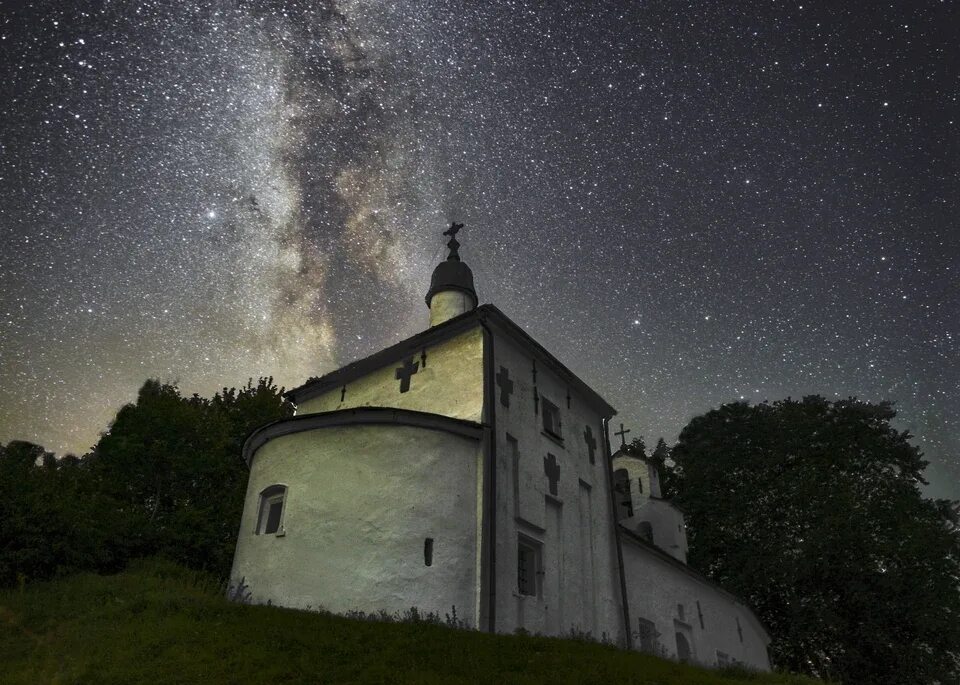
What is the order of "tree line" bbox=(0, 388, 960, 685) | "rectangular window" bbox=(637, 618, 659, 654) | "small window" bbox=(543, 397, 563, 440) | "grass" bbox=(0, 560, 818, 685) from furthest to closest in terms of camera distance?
"tree line" bbox=(0, 388, 960, 685)
"rectangular window" bbox=(637, 618, 659, 654)
"small window" bbox=(543, 397, 563, 440)
"grass" bbox=(0, 560, 818, 685)

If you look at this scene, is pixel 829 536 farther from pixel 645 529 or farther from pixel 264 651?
pixel 264 651

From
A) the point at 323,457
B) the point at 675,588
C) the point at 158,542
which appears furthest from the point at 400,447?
the point at 675,588

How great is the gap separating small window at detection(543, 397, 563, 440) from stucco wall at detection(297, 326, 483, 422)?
10.1ft

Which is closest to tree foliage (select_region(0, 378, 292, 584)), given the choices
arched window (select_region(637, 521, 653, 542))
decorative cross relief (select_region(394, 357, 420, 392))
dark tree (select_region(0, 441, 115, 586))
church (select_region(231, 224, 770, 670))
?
dark tree (select_region(0, 441, 115, 586))

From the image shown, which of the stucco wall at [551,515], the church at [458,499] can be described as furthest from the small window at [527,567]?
the stucco wall at [551,515]

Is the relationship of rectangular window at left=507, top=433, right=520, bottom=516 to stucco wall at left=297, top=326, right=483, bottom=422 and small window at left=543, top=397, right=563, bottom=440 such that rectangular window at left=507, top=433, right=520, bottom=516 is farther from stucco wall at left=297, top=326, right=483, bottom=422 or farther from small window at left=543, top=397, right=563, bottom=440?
small window at left=543, top=397, right=563, bottom=440

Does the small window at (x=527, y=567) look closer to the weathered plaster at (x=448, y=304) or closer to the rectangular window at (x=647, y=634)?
the rectangular window at (x=647, y=634)

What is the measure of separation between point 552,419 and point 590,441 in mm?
2317

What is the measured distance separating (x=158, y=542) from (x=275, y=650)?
14480mm

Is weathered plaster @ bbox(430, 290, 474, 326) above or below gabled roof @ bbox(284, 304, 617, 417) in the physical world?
above

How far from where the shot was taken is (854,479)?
3269cm

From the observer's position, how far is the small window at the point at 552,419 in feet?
67.4

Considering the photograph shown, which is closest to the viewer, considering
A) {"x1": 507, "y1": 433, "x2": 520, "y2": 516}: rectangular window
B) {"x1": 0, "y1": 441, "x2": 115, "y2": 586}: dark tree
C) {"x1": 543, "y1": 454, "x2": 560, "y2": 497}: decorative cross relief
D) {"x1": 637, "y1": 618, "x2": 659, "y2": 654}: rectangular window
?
{"x1": 507, "y1": 433, "x2": 520, "y2": 516}: rectangular window

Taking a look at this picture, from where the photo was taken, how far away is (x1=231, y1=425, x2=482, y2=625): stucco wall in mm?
14805
